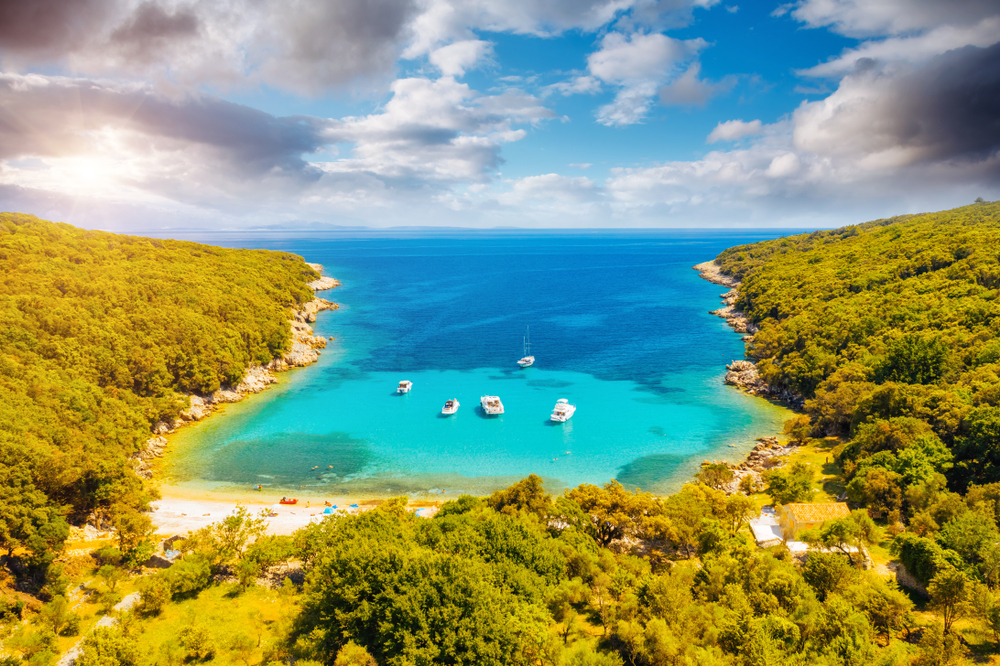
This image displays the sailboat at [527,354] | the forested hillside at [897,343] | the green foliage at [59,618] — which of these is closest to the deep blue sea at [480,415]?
the sailboat at [527,354]

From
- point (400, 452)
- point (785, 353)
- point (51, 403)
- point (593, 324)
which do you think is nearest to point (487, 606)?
point (400, 452)

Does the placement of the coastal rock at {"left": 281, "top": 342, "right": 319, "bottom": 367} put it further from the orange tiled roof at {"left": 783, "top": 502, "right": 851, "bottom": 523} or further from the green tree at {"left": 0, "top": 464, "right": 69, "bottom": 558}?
Result: the orange tiled roof at {"left": 783, "top": 502, "right": 851, "bottom": 523}

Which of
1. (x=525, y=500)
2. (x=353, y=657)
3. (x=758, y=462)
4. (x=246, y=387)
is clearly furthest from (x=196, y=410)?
(x=758, y=462)

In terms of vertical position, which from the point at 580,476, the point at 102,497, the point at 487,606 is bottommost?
the point at 580,476

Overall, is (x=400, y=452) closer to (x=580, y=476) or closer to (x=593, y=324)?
(x=580, y=476)

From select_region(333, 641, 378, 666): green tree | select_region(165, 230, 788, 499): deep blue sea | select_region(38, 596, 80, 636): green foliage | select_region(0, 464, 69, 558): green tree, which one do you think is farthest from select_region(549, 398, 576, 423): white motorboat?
select_region(0, 464, 69, 558): green tree

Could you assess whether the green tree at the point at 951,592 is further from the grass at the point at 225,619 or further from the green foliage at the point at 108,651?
the green foliage at the point at 108,651
